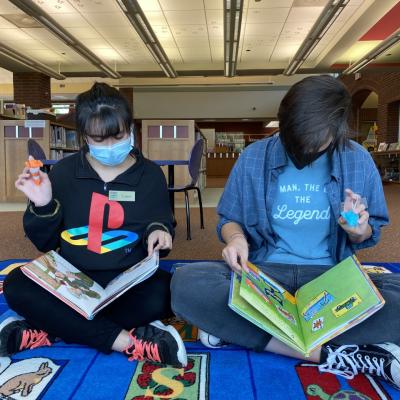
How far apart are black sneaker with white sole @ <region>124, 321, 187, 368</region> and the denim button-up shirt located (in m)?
0.36

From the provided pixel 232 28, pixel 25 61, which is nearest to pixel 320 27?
pixel 232 28

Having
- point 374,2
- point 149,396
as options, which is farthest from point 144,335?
point 374,2

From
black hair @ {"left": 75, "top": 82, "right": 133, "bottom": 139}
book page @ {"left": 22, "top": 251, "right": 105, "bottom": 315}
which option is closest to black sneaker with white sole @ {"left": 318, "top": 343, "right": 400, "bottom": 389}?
book page @ {"left": 22, "top": 251, "right": 105, "bottom": 315}

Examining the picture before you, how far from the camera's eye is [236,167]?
4.41 ft

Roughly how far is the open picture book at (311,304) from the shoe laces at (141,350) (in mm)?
266

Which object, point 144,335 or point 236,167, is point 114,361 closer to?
point 144,335

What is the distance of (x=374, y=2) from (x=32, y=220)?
7053 millimetres

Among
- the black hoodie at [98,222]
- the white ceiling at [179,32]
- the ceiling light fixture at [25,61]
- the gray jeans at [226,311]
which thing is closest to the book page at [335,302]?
the gray jeans at [226,311]

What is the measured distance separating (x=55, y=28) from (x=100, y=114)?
22.2 ft

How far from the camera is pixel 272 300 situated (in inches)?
40.3

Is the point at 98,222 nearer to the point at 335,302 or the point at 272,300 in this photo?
the point at 272,300

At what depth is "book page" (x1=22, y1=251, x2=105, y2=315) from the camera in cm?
106

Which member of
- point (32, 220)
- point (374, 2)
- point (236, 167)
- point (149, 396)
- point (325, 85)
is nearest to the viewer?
point (149, 396)

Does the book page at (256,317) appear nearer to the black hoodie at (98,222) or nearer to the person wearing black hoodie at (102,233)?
the person wearing black hoodie at (102,233)
